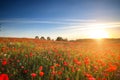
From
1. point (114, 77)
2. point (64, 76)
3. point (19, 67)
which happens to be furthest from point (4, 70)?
point (114, 77)

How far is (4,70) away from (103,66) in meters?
3.18

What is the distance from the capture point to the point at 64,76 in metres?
4.45

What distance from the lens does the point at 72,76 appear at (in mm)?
4418

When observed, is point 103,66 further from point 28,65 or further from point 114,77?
point 28,65

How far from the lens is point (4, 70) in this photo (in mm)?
4895

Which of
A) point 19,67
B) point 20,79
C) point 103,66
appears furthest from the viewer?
point 103,66

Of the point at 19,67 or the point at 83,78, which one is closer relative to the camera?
the point at 83,78

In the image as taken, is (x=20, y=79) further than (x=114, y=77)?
No

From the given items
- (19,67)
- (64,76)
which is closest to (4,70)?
(19,67)

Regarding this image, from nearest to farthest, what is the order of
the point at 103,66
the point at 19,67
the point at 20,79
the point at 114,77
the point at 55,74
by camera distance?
the point at 20,79 < the point at 55,74 < the point at 114,77 < the point at 19,67 < the point at 103,66

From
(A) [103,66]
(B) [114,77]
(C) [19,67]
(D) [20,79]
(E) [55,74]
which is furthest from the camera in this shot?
(A) [103,66]

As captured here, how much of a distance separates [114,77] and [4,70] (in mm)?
3135

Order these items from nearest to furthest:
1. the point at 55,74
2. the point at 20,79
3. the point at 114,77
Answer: the point at 20,79 < the point at 55,74 < the point at 114,77

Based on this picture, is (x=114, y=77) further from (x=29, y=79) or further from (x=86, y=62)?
(x=29, y=79)
